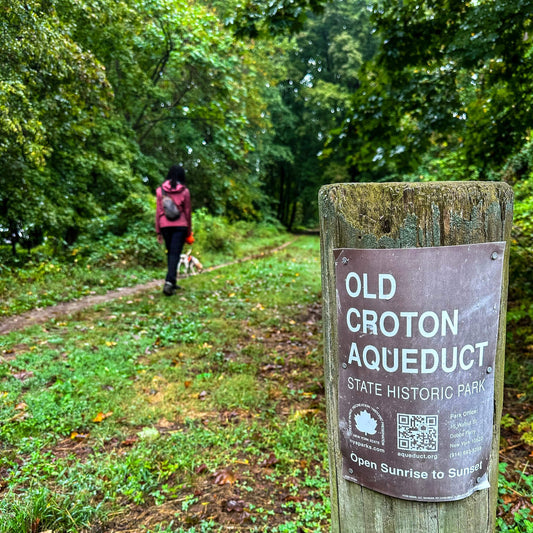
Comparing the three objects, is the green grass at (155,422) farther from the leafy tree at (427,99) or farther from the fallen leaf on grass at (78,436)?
the leafy tree at (427,99)

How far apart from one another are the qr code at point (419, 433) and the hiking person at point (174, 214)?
582cm

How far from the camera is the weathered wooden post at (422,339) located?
1.04 meters

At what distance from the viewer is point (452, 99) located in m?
4.99

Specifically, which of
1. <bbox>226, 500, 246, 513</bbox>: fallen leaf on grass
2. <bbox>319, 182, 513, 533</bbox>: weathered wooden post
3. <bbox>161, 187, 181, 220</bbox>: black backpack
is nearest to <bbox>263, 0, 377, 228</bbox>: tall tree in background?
<bbox>161, 187, 181, 220</bbox>: black backpack

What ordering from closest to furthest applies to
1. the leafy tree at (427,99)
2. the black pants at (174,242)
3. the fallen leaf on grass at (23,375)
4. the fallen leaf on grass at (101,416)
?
the fallen leaf on grass at (101,416), the fallen leaf on grass at (23,375), the leafy tree at (427,99), the black pants at (174,242)

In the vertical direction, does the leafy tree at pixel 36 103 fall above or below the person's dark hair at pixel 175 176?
above

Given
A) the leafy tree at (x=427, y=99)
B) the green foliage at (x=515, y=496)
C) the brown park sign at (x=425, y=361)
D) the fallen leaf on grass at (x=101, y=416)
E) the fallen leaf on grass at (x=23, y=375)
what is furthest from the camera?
the leafy tree at (x=427, y=99)

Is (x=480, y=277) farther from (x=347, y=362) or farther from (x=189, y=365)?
(x=189, y=365)

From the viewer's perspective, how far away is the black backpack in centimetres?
642

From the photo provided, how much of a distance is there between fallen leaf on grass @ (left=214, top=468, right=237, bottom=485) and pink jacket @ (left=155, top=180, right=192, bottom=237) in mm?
4783

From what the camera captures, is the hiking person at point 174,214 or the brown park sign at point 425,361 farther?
the hiking person at point 174,214

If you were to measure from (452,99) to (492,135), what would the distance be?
2.50ft

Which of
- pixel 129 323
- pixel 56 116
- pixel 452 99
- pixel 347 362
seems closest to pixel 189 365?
pixel 129 323

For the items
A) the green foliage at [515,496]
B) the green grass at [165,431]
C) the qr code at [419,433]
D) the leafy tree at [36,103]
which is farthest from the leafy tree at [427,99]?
the qr code at [419,433]
